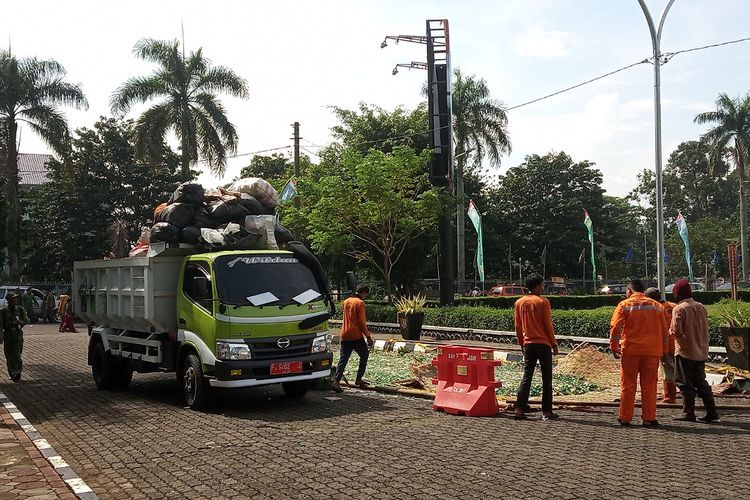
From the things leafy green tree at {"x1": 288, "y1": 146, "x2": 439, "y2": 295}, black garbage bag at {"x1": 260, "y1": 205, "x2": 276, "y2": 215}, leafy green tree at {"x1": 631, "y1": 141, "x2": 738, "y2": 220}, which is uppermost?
leafy green tree at {"x1": 631, "y1": 141, "x2": 738, "y2": 220}

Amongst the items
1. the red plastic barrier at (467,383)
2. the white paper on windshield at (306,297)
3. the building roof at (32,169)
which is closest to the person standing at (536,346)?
the red plastic barrier at (467,383)

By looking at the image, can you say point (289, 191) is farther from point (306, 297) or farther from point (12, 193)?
point (306, 297)

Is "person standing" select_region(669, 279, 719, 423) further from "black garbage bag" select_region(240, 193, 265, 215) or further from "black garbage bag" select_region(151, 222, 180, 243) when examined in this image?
"black garbage bag" select_region(151, 222, 180, 243)

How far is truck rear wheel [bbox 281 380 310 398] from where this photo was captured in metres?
11.4

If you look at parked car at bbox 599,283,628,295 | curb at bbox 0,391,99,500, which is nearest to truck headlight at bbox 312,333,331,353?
curb at bbox 0,391,99,500

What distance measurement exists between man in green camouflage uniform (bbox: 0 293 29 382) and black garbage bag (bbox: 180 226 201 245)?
5.34 metres

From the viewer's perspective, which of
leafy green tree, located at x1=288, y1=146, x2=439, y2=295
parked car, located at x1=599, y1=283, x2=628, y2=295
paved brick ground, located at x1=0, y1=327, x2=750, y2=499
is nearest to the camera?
paved brick ground, located at x1=0, y1=327, x2=750, y2=499

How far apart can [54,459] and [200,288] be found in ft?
11.3

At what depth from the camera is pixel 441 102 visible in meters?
29.1

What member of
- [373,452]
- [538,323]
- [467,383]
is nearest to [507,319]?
[467,383]

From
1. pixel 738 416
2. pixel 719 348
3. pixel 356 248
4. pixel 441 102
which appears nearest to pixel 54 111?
pixel 356 248

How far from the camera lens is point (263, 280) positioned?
10.7 metres

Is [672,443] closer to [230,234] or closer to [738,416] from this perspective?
[738,416]

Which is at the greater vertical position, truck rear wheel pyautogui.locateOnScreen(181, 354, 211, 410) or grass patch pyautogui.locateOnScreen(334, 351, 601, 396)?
truck rear wheel pyautogui.locateOnScreen(181, 354, 211, 410)
